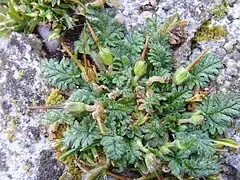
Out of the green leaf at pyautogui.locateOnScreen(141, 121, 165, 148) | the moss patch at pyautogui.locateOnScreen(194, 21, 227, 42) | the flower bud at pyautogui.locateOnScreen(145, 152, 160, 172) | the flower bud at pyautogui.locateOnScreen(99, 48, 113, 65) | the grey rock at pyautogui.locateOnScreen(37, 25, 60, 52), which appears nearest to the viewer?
the flower bud at pyautogui.locateOnScreen(145, 152, 160, 172)

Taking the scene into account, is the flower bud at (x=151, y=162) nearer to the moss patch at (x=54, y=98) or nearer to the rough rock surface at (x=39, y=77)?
the rough rock surface at (x=39, y=77)

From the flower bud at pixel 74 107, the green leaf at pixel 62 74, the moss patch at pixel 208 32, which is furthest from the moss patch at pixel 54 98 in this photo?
the moss patch at pixel 208 32

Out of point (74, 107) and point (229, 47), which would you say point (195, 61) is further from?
point (74, 107)

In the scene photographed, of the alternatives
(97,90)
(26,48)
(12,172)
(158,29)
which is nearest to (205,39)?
(158,29)

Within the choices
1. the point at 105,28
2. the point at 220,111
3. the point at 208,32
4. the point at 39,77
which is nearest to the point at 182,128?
the point at 220,111

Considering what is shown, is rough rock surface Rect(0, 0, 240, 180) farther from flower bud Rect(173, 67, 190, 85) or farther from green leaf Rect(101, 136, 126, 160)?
green leaf Rect(101, 136, 126, 160)

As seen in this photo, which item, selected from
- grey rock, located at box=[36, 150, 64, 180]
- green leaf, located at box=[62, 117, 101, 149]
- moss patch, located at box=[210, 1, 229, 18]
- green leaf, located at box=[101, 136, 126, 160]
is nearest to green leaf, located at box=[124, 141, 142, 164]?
green leaf, located at box=[101, 136, 126, 160]

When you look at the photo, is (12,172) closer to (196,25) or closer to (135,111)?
(135,111)
